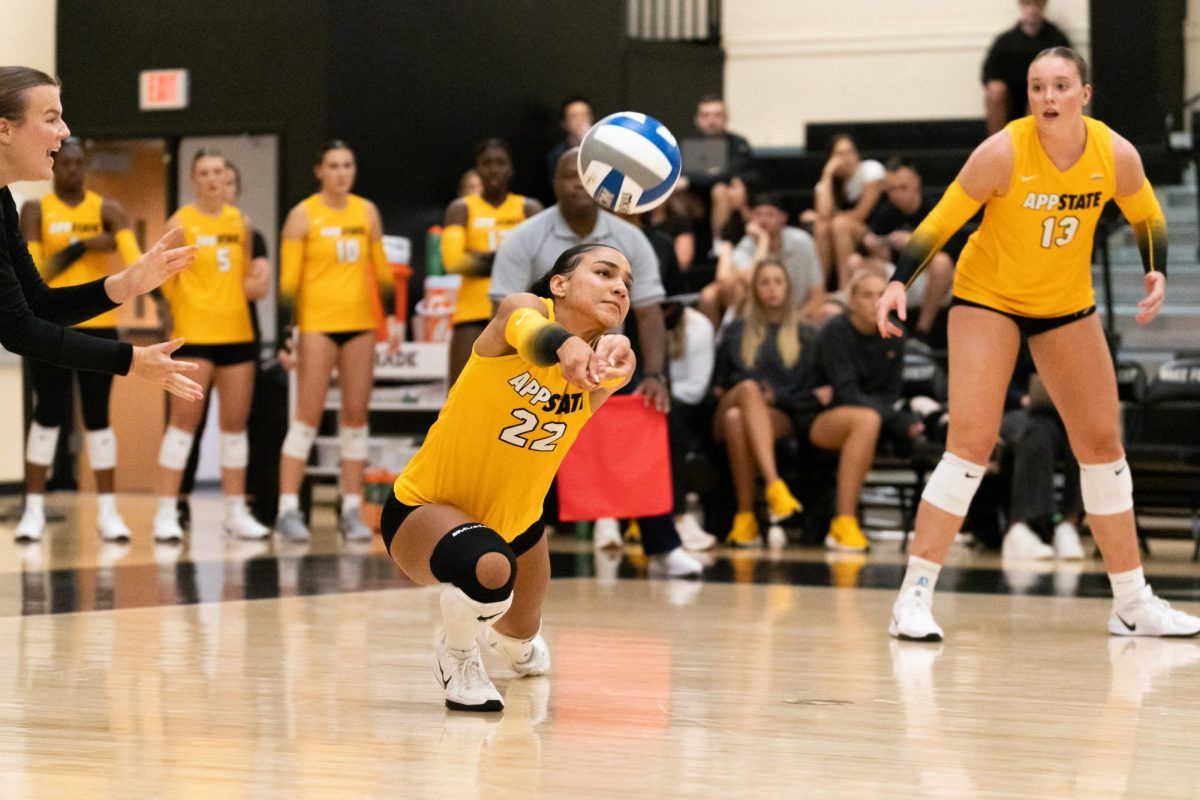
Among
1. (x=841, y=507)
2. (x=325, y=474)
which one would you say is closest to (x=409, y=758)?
(x=841, y=507)

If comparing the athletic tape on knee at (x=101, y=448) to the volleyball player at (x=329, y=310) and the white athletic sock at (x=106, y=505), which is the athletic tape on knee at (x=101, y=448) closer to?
the white athletic sock at (x=106, y=505)

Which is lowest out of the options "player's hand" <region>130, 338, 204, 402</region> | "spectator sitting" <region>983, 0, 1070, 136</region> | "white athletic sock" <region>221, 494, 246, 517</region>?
"white athletic sock" <region>221, 494, 246, 517</region>

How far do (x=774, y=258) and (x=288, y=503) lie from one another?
129 inches

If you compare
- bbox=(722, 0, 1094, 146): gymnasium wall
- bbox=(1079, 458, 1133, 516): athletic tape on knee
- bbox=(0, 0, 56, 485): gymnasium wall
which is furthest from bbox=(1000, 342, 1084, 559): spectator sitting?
bbox=(722, 0, 1094, 146): gymnasium wall

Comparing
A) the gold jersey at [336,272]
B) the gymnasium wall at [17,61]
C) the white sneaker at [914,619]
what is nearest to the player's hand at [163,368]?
the white sneaker at [914,619]

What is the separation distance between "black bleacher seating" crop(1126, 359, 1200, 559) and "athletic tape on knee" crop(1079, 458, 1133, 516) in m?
2.96

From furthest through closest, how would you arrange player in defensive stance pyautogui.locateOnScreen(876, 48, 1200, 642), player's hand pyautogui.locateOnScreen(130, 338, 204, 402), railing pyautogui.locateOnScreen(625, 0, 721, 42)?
railing pyautogui.locateOnScreen(625, 0, 721, 42), player in defensive stance pyautogui.locateOnScreen(876, 48, 1200, 642), player's hand pyautogui.locateOnScreen(130, 338, 204, 402)

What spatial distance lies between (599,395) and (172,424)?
18.4ft

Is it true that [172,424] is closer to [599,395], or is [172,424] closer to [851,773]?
[599,395]

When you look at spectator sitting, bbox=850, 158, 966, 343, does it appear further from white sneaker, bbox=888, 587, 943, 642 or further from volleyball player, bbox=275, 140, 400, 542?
white sneaker, bbox=888, 587, 943, 642

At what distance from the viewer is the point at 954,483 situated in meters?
5.55

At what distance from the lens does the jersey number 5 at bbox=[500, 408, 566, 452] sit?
4.13m

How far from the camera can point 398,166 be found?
42.1ft

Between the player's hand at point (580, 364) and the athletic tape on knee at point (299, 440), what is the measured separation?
601 centimetres
